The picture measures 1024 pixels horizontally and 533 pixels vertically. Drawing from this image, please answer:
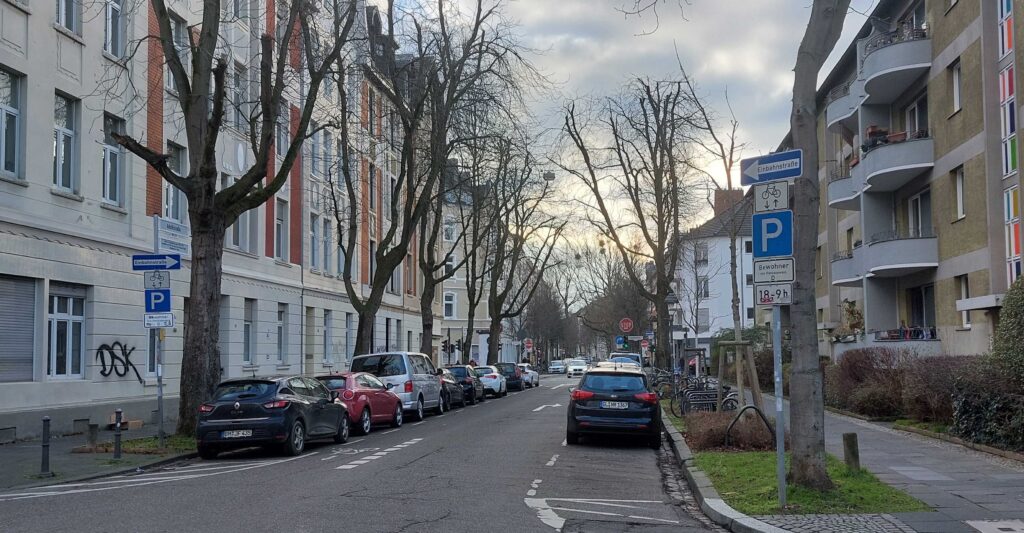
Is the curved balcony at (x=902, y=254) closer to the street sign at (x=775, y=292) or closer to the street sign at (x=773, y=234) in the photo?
the street sign at (x=773, y=234)

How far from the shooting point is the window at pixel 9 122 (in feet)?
62.4

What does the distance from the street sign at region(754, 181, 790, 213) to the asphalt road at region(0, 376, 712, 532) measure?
10.9 ft

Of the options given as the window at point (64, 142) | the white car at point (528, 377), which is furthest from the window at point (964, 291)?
the white car at point (528, 377)

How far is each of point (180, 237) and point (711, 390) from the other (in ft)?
40.4

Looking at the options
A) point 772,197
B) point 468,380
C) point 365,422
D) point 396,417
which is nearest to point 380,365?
point 396,417

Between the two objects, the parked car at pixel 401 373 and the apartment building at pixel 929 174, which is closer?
the apartment building at pixel 929 174

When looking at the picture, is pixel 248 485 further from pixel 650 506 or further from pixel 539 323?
pixel 539 323

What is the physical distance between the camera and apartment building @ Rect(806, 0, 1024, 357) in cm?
2317

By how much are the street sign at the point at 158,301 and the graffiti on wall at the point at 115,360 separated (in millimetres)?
5891

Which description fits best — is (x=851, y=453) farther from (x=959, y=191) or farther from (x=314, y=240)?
(x=314, y=240)

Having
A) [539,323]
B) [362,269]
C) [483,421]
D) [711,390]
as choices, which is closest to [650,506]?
[711,390]

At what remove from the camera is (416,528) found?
8.93 metres

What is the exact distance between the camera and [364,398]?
21.4m

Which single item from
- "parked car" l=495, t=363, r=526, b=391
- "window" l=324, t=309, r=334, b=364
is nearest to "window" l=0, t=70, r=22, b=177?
"window" l=324, t=309, r=334, b=364
